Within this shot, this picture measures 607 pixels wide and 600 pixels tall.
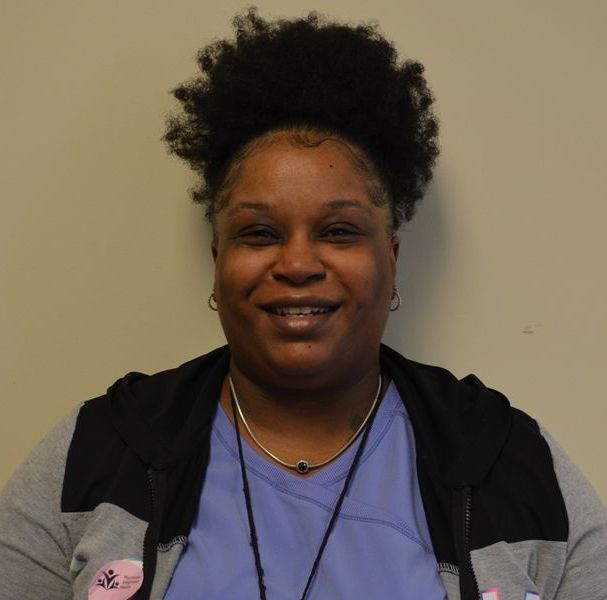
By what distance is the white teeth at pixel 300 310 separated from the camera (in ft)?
4.25

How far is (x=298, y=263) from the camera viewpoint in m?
1.27

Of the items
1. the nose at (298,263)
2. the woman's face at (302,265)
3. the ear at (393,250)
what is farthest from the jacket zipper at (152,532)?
the ear at (393,250)

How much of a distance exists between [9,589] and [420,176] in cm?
A: 96

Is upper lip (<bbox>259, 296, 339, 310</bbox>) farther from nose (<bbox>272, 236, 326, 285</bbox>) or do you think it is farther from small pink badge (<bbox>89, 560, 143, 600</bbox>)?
small pink badge (<bbox>89, 560, 143, 600</bbox>)

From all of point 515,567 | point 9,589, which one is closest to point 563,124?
point 515,567

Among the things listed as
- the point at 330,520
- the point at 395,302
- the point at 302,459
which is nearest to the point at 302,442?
the point at 302,459

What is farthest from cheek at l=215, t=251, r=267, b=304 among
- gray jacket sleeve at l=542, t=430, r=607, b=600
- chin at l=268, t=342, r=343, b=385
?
gray jacket sleeve at l=542, t=430, r=607, b=600

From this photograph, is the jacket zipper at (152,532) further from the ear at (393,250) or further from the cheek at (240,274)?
the ear at (393,250)

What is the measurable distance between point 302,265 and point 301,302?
5 cm

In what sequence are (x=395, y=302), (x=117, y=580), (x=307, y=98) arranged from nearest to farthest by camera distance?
(x=117, y=580)
(x=307, y=98)
(x=395, y=302)

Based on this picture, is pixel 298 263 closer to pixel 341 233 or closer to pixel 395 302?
pixel 341 233

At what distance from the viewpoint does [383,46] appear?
145 centimetres

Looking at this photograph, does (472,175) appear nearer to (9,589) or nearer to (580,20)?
(580,20)

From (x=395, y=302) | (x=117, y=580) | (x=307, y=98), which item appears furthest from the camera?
(x=395, y=302)
